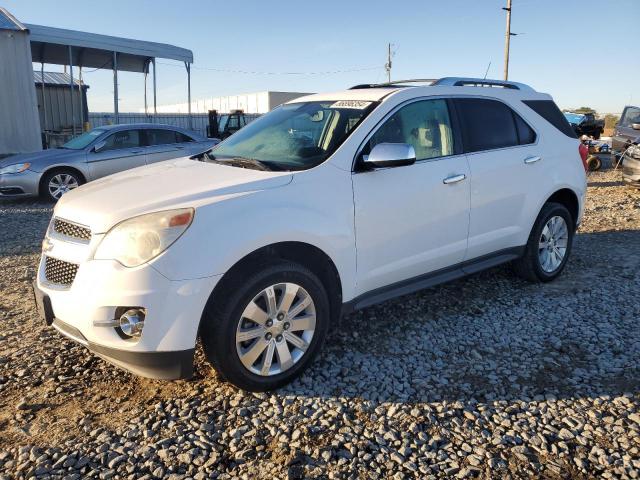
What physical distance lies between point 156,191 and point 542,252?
3.62 meters

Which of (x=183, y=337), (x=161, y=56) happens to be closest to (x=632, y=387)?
(x=183, y=337)

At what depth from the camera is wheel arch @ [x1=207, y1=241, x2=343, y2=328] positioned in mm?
2801

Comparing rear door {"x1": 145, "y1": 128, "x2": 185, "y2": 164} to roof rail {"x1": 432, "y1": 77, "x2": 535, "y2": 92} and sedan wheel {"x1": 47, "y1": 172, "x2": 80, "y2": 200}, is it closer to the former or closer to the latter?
sedan wheel {"x1": 47, "y1": 172, "x2": 80, "y2": 200}

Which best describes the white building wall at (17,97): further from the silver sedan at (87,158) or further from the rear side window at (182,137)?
the rear side window at (182,137)

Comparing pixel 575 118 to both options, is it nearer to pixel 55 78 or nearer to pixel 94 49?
pixel 94 49

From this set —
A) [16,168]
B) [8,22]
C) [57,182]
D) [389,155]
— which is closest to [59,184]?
[57,182]

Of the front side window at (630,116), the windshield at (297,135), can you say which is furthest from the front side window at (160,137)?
the front side window at (630,116)

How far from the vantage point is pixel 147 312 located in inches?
102

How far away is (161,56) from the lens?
61.0ft

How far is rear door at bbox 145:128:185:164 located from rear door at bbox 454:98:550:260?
24.2 ft

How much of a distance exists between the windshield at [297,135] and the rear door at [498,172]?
1.03 metres

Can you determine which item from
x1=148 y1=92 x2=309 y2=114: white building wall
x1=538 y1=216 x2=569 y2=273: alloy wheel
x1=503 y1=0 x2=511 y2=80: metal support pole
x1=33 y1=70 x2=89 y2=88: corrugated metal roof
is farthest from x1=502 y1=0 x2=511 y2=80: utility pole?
x1=538 y1=216 x2=569 y2=273: alloy wheel

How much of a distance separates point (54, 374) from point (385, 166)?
8.24 ft

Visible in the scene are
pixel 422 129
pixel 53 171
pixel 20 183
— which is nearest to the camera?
pixel 422 129
